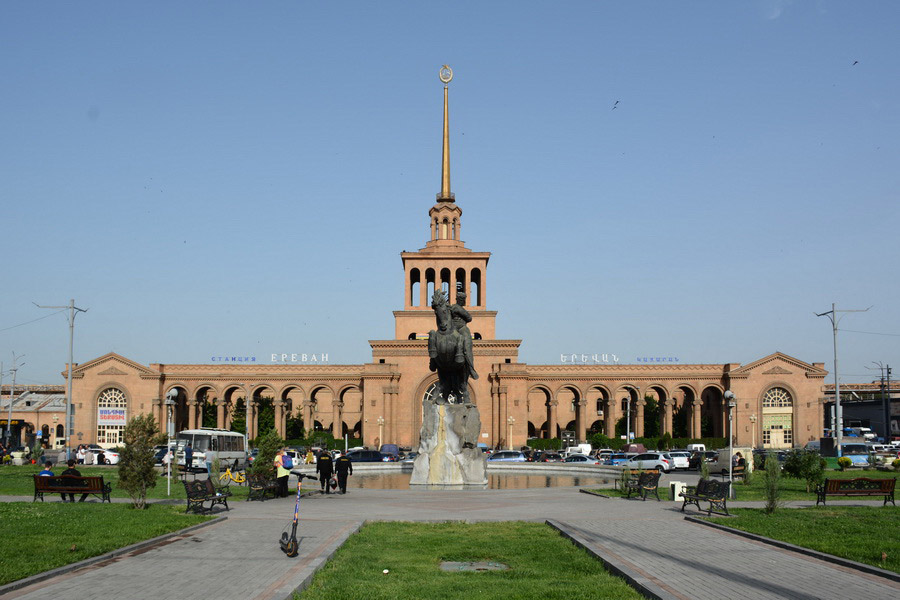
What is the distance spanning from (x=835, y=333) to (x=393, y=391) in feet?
112

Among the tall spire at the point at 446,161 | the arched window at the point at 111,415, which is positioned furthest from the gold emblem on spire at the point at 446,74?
the arched window at the point at 111,415

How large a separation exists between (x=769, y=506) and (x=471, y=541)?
7297 mm

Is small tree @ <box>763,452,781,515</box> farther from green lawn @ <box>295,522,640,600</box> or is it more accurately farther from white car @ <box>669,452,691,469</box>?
white car @ <box>669,452,691,469</box>

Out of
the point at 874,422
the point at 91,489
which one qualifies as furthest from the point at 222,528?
the point at 874,422

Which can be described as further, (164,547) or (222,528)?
(222,528)

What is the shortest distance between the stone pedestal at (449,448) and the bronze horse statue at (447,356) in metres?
0.47

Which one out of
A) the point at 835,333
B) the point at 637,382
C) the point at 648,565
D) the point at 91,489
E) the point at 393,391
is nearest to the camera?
the point at 648,565

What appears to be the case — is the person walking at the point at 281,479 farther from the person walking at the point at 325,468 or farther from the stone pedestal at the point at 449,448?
the stone pedestal at the point at 449,448

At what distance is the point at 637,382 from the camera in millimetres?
74688

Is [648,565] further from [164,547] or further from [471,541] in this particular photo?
[164,547]

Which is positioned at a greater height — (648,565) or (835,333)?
(835,333)

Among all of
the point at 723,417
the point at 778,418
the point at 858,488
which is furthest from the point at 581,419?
the point at 858,488

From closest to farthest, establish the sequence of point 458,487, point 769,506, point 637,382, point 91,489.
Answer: point 769,506 < point 91,489 < point 458,487 < point 637,382

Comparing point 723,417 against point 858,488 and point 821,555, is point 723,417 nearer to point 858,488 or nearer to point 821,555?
point 858,488
